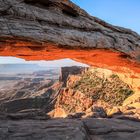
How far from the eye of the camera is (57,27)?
1309 centimetres

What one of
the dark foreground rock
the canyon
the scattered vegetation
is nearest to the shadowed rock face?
the canyon

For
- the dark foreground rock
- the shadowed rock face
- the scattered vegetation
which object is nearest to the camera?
the shadowed rock face

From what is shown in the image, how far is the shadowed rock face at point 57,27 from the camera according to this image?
37.3ft

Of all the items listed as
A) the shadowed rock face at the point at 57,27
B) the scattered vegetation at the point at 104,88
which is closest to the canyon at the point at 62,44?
the shadowed rock face at the point at 57,27

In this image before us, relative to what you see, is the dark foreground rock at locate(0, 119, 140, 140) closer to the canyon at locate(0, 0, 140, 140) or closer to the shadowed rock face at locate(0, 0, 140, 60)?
the canyon at locate(0, 0, 140, 140)

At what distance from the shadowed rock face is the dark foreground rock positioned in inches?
184

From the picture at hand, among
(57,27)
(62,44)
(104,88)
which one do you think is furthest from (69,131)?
(104,88)

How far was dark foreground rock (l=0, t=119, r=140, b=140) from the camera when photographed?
41.6ft

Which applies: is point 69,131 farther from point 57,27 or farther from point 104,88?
point 104,88

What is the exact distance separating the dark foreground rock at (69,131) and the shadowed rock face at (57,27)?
4.67m

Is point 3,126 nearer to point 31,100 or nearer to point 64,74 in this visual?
point 64,74

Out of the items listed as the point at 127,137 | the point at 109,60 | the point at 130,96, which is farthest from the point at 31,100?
the point at 127,137

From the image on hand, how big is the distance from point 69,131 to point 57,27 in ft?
18.8

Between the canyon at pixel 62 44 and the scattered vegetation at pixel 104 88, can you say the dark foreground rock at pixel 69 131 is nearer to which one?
the canyon at pixel 62 44
